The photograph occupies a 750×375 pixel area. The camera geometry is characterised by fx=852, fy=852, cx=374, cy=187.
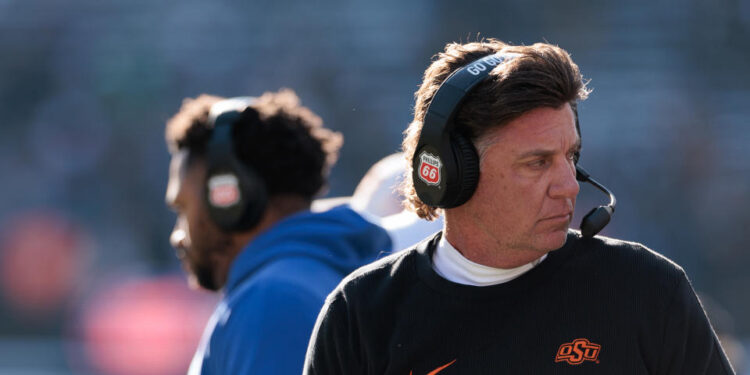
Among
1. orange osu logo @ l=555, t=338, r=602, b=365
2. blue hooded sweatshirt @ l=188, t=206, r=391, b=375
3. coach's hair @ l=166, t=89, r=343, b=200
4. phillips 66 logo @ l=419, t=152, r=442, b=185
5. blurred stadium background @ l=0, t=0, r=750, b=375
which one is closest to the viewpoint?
orange osu logo @ l=555, t=338, r=602, b=365

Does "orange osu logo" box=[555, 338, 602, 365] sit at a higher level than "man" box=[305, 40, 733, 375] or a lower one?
lower

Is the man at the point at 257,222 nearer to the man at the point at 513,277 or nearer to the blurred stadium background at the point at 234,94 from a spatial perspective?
the man at the point at 513,277

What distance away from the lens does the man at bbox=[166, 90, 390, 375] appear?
1574mm

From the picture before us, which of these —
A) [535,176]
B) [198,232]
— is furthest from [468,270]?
[198,232]

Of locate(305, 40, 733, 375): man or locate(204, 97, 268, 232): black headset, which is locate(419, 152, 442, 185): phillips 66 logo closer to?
locate(305, 40, 733, 375): man

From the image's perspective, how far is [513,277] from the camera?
1.20 meters

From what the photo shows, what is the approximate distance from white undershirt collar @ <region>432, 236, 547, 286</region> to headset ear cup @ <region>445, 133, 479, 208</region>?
0.08 metres

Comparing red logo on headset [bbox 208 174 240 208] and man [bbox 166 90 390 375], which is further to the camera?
red logo on headset [bbox 208 174 240 208]

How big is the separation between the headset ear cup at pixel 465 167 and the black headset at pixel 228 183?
0.73m

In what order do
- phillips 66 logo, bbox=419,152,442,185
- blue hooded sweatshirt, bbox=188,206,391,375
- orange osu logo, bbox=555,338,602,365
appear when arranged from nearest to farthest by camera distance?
orange osu logo, bbox=555,338,602,365 < phillips 66 logo, bbox=419,152,442,185 < blue hooded sweatshirt, bbox=188,206,391,375

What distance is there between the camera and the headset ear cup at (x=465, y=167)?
119 centimetres

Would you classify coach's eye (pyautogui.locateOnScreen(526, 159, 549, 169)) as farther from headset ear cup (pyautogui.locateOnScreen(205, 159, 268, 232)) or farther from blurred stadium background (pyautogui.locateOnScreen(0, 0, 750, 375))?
blurred stadium background (pyautogui.locateOnScreen(0, 0, 750, 375))

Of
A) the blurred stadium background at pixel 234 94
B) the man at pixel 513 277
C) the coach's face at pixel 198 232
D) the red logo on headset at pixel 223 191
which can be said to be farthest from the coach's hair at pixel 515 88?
the blurred stadium background at pixel 234 94

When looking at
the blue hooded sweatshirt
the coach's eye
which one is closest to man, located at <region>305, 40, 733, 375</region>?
the coach's eye
